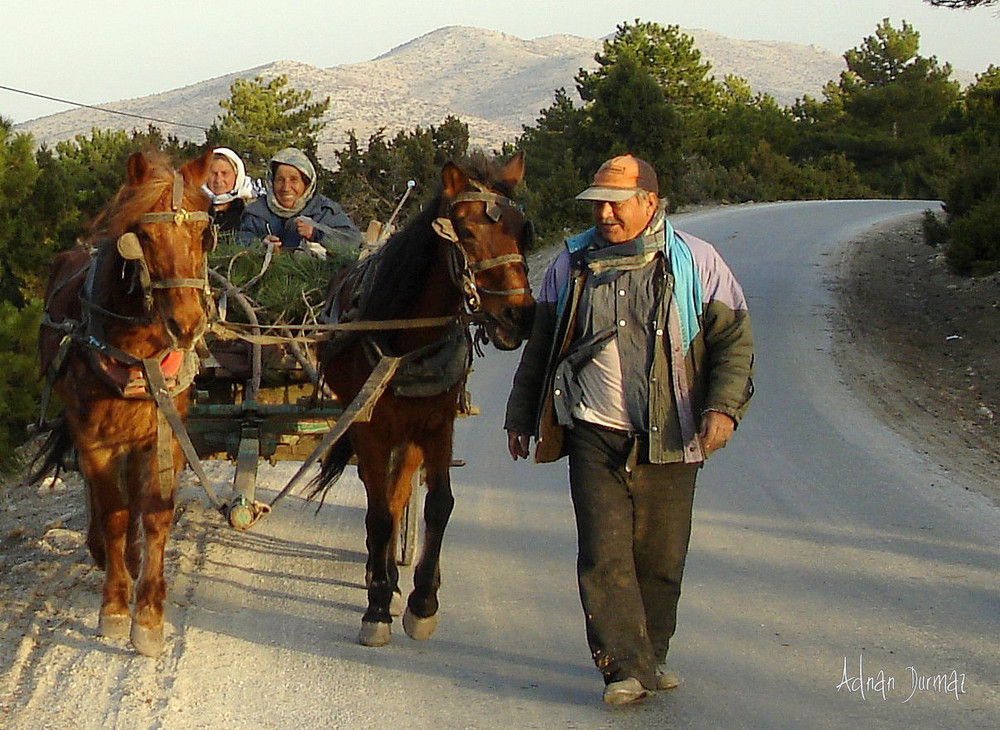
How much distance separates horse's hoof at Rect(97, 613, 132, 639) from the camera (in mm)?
5977

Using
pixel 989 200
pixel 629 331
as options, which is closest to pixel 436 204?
pixel 629 331

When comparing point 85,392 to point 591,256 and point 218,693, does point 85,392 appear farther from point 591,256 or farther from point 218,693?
point 591,256

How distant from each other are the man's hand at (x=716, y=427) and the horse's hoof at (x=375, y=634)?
2.01m

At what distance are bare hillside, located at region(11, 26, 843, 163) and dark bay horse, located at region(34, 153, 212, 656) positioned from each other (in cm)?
9503

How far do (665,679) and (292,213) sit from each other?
13.0 ft

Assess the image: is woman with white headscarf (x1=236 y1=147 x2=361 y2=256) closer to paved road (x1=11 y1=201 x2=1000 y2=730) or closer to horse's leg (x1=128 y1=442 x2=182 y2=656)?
paved road (x1=11 y1=201 x2=1000 y2=730)

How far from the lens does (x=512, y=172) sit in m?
5.75

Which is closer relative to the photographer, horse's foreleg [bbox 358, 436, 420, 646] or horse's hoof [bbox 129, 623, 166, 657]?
horse's hoof [bbox 129, 623, 166, 657]

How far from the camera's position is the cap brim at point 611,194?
4.91 metres

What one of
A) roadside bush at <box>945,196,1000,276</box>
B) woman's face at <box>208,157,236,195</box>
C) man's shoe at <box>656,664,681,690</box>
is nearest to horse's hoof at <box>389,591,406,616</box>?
man's shoe at <box>656,664,681,690</box>

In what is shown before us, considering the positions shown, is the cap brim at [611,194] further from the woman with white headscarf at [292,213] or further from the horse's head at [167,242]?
the woman with white headscarf at [292,213]

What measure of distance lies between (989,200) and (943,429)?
9113 mm

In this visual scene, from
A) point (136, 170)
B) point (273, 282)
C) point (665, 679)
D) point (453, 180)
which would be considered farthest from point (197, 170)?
point (665, 679)

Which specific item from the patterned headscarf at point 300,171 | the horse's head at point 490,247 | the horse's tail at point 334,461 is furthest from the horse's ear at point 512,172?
the patterned headscarf at point 300,171
